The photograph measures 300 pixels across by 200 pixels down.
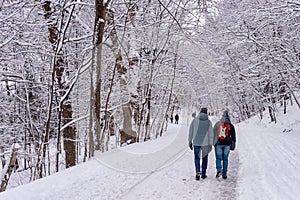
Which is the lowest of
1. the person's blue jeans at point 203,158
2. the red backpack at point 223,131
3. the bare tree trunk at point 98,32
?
the person's blue jeans at point 203,158

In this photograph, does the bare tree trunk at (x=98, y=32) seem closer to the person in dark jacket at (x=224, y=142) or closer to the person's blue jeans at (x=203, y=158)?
the person's blue jeans at (x=203, y=158)

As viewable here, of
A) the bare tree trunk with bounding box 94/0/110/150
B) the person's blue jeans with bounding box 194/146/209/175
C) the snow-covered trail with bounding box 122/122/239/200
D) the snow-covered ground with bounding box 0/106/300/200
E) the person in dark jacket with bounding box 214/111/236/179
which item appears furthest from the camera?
the bare tree trunk with bounding box 94/0/110/150

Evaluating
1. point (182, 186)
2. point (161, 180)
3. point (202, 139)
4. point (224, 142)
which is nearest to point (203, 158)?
point (202, 139)

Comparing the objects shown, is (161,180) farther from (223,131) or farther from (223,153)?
(223,131)

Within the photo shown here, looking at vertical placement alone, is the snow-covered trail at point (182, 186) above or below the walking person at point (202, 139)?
below

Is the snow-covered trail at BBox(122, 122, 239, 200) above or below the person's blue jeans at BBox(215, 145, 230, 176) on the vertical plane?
below

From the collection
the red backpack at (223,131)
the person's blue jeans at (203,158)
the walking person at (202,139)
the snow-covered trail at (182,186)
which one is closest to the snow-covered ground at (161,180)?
the snow-covered trail at (182,186)

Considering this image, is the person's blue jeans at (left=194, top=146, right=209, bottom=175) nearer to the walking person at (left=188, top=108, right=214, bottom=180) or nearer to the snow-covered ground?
the walking person at (left=188, top=108, right=214, bottom=180)

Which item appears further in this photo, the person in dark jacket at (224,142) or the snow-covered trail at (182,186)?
the person in dark jacket at (224,142)

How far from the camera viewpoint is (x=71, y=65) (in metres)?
13.7

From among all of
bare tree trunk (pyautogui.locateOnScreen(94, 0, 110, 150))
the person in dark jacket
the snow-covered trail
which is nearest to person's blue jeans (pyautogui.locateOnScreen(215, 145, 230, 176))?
the person in dark jacket

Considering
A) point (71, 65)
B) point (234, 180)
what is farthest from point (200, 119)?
point (71, 65)

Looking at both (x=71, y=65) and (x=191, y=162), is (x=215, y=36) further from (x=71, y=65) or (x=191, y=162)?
(x=191, y=162)

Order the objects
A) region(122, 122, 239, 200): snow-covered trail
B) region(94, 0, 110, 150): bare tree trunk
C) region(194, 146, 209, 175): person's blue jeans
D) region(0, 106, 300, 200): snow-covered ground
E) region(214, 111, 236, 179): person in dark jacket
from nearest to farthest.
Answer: region(0, 106, 300, 200): snow-covered ground
region(122, 122, 239, 200): snow-covered trail
region(214, 111, 236, 179): person in dark jacket
region(194, 146, 209, 175): person's blue jeans
region(94, 0, 110, 150): bare tree trunk
